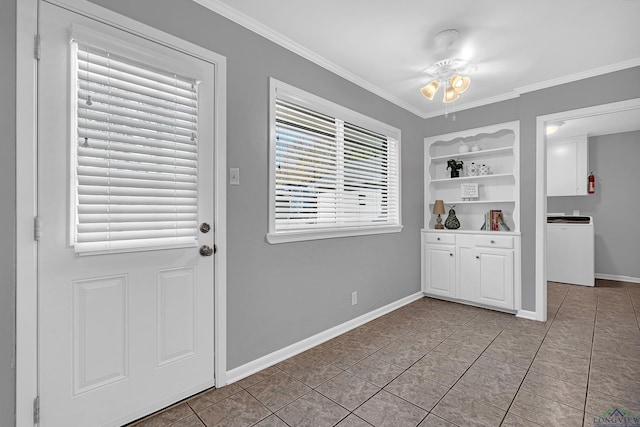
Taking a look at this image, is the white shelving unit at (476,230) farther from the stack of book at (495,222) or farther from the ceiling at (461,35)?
the ceiling at (461,35)

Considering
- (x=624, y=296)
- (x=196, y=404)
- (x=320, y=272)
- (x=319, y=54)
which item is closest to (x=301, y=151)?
(x=319, y=54)

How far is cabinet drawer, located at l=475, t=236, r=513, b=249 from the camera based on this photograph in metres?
3.55

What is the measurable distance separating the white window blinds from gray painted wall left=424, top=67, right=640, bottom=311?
4.41ft

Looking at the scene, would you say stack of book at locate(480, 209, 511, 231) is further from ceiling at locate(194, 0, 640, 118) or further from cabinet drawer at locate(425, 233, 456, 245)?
ceiling at locate(194, 0, 640, 118)

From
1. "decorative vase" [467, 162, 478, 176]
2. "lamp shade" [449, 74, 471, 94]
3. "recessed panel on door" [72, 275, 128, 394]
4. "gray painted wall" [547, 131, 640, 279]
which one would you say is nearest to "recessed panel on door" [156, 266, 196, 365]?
"recessed panel on door" [72, 275, 128, 394]

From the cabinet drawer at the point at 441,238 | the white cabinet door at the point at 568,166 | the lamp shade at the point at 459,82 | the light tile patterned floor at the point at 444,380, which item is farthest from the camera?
the white cabinet door at the point at 568,166

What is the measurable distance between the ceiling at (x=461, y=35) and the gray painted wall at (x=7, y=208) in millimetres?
1090

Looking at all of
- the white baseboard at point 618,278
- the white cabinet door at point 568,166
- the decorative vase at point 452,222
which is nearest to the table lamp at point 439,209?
the decorative vase at point 452,222

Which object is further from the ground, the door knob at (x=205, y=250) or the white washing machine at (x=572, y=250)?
the door knob at (x=205, y=250)

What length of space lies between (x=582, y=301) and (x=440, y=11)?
410cm

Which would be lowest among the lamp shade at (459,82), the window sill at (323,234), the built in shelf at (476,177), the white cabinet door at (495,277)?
the white cabinet door at (495,277)

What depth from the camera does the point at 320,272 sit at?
2809 mm

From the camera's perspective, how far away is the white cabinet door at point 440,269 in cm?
401

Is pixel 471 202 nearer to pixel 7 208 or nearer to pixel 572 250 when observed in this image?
pixel 572 250
